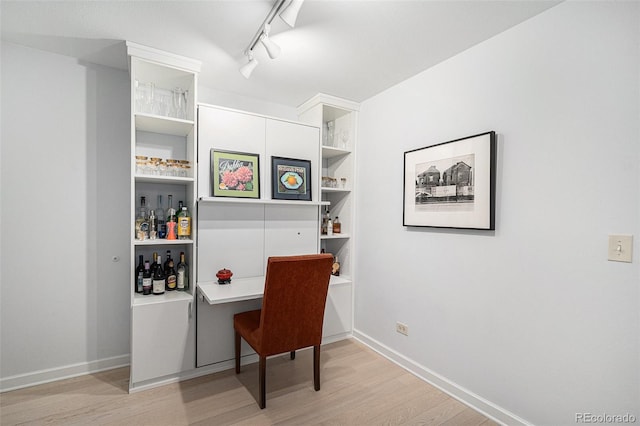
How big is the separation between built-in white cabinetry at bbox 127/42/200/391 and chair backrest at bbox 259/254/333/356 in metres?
0.76

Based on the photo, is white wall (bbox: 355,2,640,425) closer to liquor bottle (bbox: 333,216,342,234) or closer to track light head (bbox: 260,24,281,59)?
liquor bottle (bbox: 333,216,342,234)

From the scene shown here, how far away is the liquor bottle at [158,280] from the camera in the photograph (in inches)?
93.1

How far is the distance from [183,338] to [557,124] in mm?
2830

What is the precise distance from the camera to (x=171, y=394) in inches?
84.7

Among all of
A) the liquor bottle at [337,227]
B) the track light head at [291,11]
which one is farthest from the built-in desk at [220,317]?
the track light head at [291,11]

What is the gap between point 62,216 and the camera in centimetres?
233

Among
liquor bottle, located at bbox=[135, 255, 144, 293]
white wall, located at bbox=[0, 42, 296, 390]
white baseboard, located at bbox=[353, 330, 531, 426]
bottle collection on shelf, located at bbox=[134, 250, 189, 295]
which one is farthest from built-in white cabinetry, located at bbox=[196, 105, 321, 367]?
white baseboard, located at bbox=[353, 330, 531, 426]

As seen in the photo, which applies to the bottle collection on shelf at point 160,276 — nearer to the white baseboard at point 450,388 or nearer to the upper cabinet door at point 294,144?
Answer: the upper cabinet door at point 294,144

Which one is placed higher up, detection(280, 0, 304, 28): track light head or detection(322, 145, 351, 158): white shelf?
detection(280, 0, 304, 28): track light head

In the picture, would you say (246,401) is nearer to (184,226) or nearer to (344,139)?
(184,226)

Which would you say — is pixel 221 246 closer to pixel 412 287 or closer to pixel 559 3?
pixel 412 287

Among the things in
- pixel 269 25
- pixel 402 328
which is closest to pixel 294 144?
pixel 269 25

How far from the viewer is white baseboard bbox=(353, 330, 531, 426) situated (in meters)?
1.86

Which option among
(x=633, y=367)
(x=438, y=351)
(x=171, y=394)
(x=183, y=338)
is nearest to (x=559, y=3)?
(x=633, y=367)
